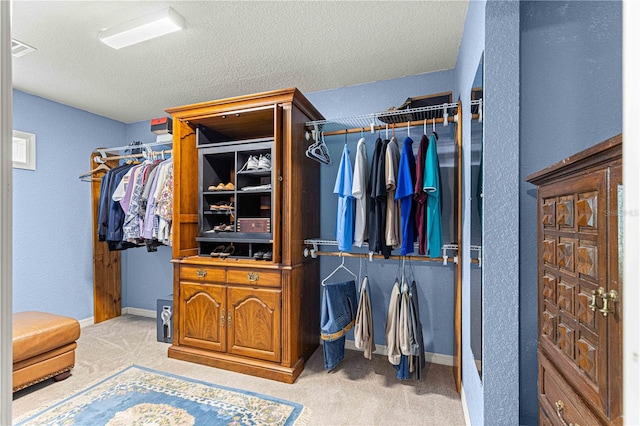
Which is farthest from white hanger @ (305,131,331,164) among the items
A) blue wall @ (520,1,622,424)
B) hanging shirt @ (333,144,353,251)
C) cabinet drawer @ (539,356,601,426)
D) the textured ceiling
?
cabinet drawer @ (539,356,601,426)

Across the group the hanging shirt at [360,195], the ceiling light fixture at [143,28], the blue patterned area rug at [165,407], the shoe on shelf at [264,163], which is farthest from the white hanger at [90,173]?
the hanging shirt at [360,195]

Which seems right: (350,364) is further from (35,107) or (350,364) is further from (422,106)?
(35,107)

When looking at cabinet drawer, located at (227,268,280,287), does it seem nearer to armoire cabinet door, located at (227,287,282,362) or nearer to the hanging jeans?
armoire cabinet door, located at (227,287,282,362)

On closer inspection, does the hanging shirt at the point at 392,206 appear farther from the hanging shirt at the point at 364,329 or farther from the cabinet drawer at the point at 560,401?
the cabinet drawer at the point at 560,401

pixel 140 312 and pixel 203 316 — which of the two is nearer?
pixel 203 316

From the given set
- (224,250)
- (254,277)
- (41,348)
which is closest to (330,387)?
(254,277)

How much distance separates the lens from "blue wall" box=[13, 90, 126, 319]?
3.07 meters

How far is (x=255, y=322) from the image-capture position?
96.4 inches

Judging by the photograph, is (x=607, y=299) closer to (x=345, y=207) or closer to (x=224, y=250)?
(x=345, y=207)

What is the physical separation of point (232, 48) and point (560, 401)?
2684 mm

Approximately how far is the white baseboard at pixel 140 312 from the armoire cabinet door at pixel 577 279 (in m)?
4.12

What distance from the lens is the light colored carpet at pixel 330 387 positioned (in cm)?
192

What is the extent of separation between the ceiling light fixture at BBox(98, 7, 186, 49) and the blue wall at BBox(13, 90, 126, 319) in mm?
1813
